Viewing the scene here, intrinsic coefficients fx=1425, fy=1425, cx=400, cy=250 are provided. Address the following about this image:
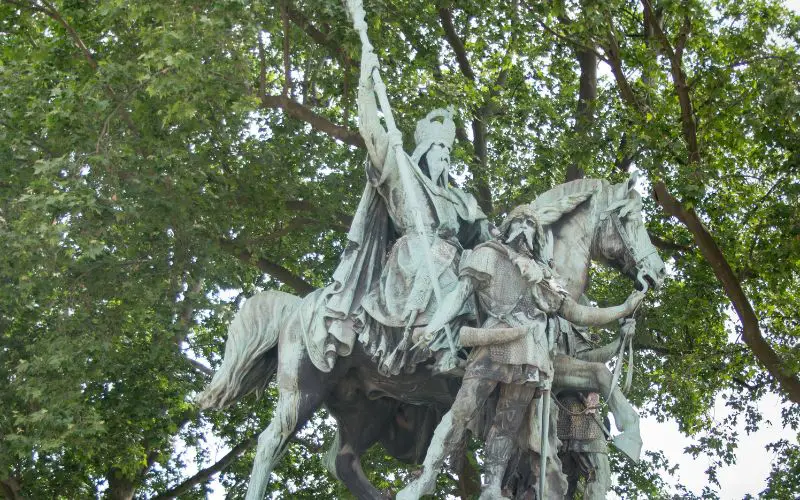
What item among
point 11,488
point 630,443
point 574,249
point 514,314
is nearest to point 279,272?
point 11,488

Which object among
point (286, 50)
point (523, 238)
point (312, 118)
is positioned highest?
point (286, 50)

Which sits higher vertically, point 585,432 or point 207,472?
point 207,472

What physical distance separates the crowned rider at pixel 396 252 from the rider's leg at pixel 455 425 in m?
0.28

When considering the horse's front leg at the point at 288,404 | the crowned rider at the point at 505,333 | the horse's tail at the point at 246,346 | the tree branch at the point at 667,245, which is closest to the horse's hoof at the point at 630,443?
the crowned rider at the point at 505,333

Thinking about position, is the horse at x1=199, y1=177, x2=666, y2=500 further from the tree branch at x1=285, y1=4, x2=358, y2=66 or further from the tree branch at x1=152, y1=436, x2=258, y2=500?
the tree branch at x1=152, y1=436, x2=258, y2=500

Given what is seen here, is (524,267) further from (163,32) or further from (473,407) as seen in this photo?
(163,32)

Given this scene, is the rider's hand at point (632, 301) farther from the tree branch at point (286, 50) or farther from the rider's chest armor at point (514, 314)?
the tree branch at point (286, 50)

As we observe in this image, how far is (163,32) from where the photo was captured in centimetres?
1355

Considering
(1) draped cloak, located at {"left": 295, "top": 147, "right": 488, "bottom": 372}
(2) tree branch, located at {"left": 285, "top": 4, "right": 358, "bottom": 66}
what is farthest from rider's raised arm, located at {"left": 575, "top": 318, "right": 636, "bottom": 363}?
(2) tree branch, located at {"left": 285, "top": 4, "right": 358, "bottom": 66}

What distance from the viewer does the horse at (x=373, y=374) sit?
9.48m

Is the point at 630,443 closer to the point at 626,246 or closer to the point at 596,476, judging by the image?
the point at 596,476

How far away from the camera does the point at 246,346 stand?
1023cm

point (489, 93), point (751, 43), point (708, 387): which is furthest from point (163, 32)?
point (708, 387)

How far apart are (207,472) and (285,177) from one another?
4.03 m
